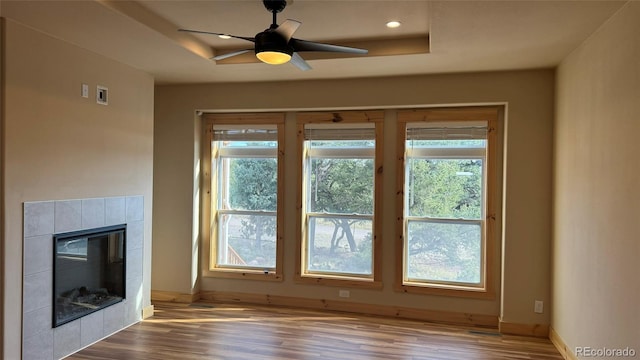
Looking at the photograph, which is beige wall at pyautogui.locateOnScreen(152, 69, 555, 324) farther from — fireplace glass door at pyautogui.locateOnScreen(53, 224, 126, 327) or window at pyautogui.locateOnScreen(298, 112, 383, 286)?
fireplace glass door at pyautogui.locateOnScreen(53, 224, 126, 327)

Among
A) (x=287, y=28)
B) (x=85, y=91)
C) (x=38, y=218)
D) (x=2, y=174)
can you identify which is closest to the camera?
(x=287, y=28)

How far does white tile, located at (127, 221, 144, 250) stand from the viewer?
14.2ft

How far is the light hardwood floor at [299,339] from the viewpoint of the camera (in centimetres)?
374

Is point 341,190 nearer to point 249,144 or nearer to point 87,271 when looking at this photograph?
point 249,144

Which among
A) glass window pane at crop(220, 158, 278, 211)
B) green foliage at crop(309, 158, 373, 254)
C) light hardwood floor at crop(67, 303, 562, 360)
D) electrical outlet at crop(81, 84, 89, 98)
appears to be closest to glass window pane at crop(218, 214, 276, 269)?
glass window pane at crop(220, 158, 278, 211)

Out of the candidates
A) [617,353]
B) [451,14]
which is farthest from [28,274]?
[617,353]

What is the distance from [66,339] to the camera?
3.60 meters

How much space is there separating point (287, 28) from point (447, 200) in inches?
113

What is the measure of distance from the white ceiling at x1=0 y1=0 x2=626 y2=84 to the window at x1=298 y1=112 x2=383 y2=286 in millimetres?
767

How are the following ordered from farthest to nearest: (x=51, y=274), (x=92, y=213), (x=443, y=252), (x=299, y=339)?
1. (x=443, y=252)
2. (x=299, y=339)
3. (x=92, y=213)
4. (x=51, y=274)

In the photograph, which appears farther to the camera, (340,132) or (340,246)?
(340,246)

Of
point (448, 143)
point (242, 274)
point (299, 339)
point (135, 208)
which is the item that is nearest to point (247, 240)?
point (242, 274)

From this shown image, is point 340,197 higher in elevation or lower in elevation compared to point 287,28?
lower

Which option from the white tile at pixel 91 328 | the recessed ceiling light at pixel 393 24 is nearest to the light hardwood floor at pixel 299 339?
the white tile at pixel 91 328
